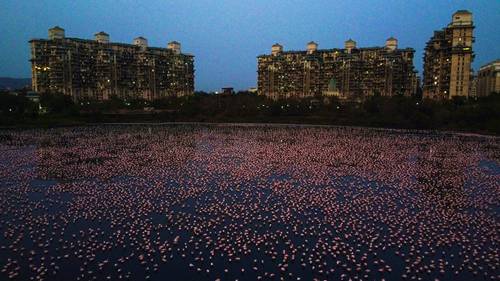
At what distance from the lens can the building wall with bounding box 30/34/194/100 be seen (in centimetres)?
12575

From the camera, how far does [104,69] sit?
137m

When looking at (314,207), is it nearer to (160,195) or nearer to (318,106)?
(160,195)

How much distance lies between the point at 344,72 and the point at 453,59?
45901 mm

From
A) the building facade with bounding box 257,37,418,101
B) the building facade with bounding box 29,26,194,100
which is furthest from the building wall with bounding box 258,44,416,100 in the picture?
the building facade with bounding box 29,26,194,100

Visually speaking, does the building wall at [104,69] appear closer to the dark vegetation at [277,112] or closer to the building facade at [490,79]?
the dark vegetation at [277,112]

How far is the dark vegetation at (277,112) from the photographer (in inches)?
2468

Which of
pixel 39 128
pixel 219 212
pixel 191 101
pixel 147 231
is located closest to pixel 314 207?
pixel 219 212

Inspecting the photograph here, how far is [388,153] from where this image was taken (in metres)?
37.0

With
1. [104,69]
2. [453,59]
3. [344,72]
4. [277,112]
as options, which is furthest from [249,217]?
[104,69]

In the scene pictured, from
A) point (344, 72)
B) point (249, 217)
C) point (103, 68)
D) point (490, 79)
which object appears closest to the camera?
point (249, 217)

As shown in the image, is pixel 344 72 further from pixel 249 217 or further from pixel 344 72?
pixel 249 217

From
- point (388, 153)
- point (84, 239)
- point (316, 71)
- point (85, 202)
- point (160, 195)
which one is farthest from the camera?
point (316, 71)

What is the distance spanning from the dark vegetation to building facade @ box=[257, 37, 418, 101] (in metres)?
42.5

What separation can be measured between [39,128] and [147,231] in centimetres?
5850
